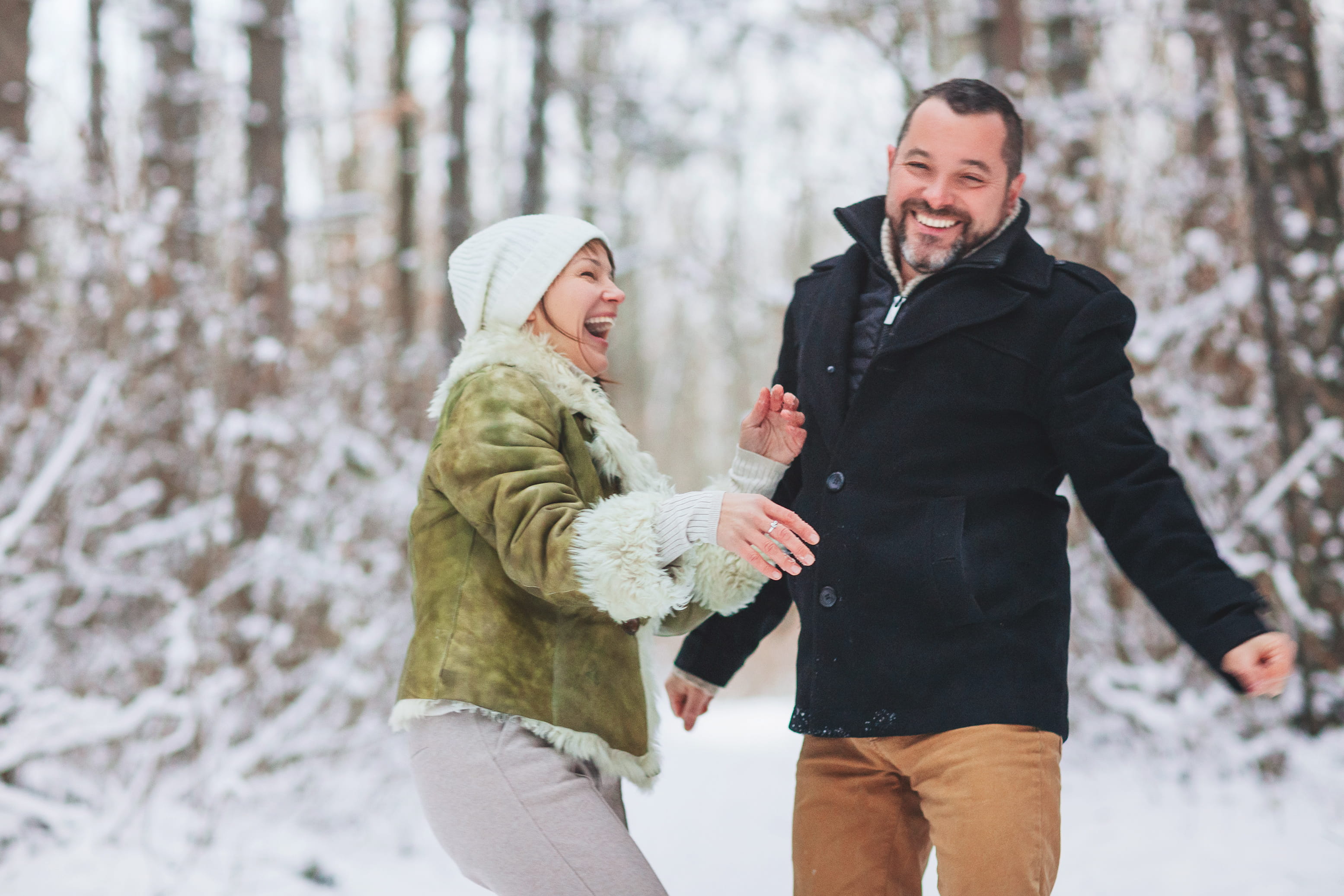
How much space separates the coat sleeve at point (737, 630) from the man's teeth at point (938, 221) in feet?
1.50

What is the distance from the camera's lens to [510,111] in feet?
56.3

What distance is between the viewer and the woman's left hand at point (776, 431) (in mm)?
2562

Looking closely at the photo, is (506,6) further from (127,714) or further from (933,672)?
(933,672)

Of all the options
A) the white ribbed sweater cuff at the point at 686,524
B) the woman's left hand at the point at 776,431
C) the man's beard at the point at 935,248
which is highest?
the man's beard at the point at 935,248

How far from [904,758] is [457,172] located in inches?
348

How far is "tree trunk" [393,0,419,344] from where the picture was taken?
1081cm

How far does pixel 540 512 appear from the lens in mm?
2062

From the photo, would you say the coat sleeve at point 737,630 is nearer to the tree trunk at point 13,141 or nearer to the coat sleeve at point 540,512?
the coat sleeve at point 540,512

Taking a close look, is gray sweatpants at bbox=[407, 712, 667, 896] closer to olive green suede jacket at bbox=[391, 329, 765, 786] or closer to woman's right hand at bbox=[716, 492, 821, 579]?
olive green suede jacket at bbox=[391, 329, 765, 786]

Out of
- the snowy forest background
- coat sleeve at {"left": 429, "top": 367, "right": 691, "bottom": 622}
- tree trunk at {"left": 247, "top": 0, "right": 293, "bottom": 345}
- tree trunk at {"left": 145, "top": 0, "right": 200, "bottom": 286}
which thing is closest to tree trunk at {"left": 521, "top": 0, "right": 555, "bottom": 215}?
the snowy forest background

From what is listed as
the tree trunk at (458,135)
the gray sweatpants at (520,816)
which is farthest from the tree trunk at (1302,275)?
the tree trunk at (458,135)

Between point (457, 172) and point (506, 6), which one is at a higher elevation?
point (506, 6)

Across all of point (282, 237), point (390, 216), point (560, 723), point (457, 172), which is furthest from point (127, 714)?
point (390, 216)

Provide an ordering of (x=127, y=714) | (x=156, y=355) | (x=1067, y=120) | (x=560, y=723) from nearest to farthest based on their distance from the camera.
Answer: (x=560, y=723), (x=127, y=714), (x=156, y=355), (x=1067, y=120)
